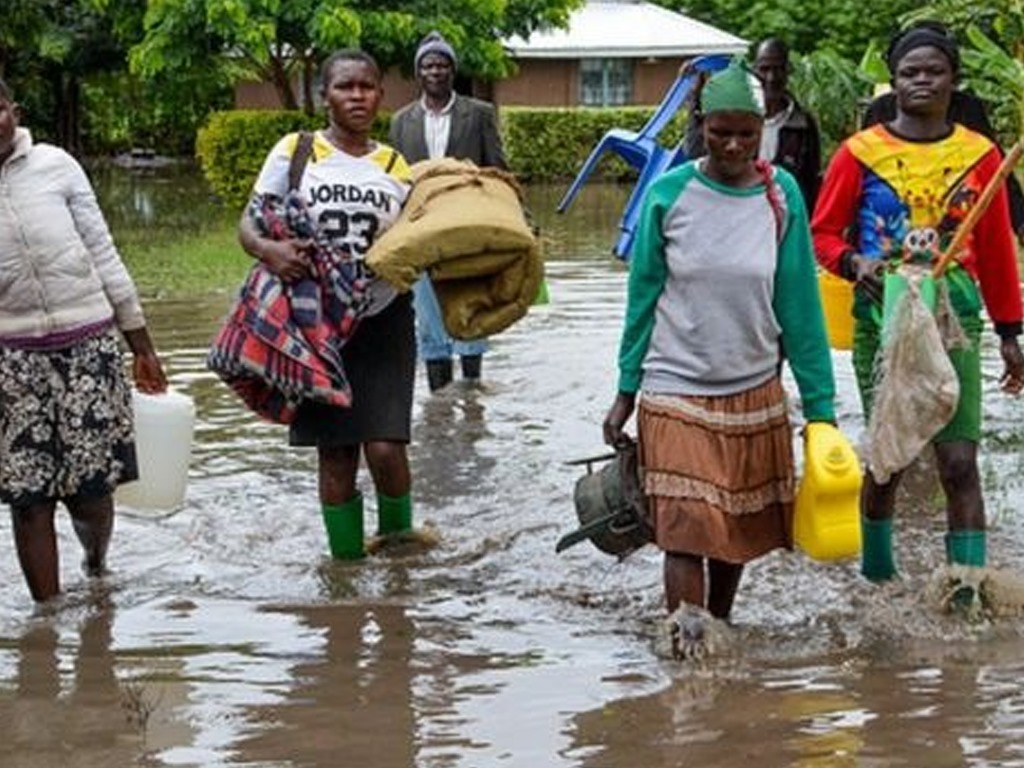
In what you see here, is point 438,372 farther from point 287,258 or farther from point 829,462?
point 829,462

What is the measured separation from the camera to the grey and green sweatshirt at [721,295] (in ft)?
19.2

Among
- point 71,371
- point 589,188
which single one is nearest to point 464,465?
point 71,371

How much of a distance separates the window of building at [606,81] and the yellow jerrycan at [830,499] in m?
38.3

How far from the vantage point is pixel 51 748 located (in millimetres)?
5293

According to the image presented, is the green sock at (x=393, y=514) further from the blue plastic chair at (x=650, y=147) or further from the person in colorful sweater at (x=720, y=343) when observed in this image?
the blue plastic chair at (x=650, y=147)

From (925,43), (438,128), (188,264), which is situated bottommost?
(188,264)

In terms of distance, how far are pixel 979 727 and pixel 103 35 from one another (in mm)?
29216

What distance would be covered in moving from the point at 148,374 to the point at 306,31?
67.3ft

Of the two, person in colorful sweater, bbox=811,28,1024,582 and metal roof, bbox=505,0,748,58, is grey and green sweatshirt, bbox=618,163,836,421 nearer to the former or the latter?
person in colorful sweater, bbox=811,28,1024,582

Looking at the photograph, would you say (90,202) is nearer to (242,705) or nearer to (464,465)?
(242,705)

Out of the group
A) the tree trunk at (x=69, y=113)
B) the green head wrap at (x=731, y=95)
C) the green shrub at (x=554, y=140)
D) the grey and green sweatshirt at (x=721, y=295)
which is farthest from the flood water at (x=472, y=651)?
the tree trunk at (x=69, y=113)

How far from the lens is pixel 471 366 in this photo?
37.7 ft

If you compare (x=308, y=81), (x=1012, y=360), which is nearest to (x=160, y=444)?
(x=1012, y=360)

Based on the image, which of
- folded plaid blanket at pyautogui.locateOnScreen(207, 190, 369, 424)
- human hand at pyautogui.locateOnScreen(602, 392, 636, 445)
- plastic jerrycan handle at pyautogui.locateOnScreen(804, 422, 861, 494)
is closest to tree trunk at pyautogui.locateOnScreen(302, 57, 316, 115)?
folded plaid blanket at pyautogui.locateOnScreen(207, 190, 369, 424)
